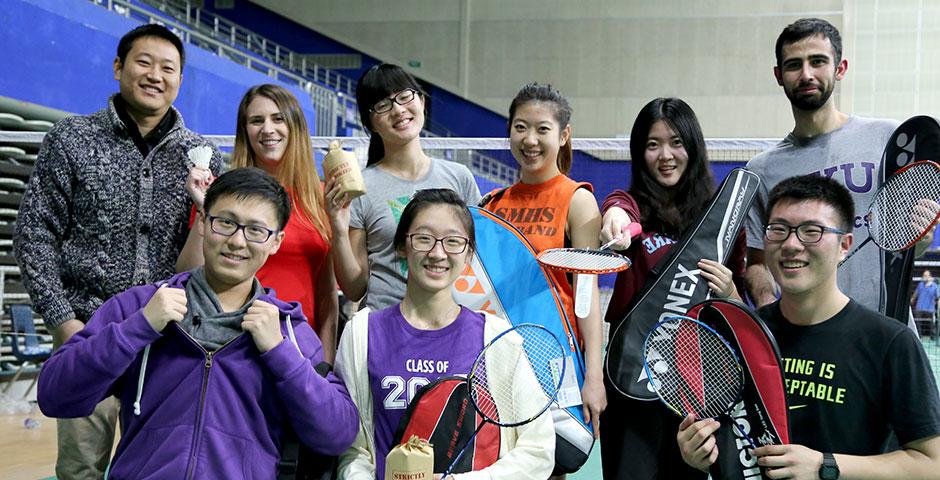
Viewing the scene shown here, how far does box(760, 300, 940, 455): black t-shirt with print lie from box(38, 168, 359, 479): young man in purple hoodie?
4.12 feet

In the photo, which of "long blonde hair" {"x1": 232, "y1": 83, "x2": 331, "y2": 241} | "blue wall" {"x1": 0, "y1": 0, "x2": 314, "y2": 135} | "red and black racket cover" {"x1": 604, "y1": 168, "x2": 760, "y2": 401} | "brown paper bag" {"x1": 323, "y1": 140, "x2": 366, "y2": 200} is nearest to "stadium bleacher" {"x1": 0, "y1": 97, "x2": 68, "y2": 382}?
"blue wall" {"x1": 0, "y1": 0, "x2": 314, "y2": 135}

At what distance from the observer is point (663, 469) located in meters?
3.01

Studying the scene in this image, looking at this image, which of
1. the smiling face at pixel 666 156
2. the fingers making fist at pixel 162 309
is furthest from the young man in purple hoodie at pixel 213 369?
the smiling face at pixel 666 156

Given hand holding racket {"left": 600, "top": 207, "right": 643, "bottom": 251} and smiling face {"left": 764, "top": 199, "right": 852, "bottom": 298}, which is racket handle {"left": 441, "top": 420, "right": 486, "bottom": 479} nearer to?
hand holding racket {"left": 600, "top": 207, "right": 643, "bottom": 251}

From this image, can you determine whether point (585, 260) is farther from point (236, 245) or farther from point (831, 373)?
point (236, 245)

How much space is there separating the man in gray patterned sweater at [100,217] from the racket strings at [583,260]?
1.26 metres

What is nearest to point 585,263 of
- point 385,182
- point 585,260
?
point 585,260

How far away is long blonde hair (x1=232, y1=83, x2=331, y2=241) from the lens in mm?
3303

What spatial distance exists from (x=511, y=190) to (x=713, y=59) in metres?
21.6

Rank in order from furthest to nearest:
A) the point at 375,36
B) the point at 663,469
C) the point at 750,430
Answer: the point at 375,36
the point at 663,469
the point at 750,430

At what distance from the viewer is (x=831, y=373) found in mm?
2385

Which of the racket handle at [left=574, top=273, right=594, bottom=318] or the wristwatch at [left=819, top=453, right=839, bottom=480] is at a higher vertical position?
the racket handle at [left=574, top=273, right=594, bottom=318]

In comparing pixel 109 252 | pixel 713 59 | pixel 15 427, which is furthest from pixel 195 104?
pixel 713 59

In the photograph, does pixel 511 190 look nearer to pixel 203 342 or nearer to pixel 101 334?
pixel 203 342
